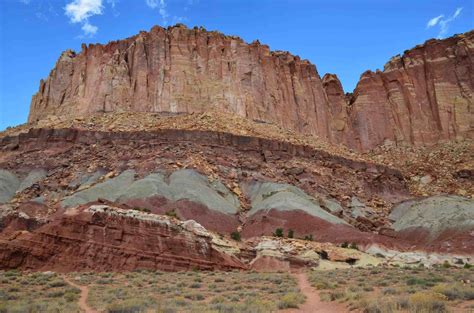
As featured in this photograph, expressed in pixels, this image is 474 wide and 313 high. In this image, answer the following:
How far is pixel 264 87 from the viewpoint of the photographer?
79688 millimetres

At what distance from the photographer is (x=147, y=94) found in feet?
241

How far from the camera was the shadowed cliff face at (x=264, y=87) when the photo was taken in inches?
2931

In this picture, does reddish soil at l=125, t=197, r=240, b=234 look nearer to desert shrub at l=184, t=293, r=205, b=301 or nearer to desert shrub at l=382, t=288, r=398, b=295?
desert shrub at l=184, t=293, r=205, b=301

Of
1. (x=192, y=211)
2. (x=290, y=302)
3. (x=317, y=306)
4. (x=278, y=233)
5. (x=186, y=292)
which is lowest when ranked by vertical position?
(x=317, y=306)

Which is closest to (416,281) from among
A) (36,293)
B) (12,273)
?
(36,293)

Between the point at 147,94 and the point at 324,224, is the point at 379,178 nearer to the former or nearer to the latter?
the point at 324,224

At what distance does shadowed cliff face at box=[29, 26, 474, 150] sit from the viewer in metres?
74.4

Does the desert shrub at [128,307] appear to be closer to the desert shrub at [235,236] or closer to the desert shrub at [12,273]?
the desert shrub at [12,273]

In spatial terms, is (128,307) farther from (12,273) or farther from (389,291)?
(12,273)

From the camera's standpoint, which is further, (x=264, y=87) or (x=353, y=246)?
(x=264, y=87)

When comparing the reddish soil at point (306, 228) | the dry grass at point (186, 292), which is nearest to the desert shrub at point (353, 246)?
the reddish soil at point (306, 228)

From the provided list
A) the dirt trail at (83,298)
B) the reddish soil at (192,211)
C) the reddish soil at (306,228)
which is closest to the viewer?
the dirt trail at (83,298)

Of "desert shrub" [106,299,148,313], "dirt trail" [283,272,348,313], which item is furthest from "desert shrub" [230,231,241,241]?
"desert shrub" [106,299,148,313]

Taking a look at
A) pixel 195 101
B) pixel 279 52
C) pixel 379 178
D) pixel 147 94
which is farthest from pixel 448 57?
pixel 147 94
